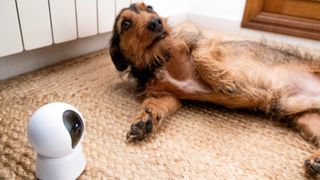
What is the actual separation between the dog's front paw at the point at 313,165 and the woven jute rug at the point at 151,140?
29mm

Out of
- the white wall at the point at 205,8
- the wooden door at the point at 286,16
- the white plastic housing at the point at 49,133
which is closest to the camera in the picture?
the white plastic housing at the point at 49,133

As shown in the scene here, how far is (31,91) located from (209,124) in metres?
0.83

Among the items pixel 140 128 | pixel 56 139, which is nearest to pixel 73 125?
pixel 56 139

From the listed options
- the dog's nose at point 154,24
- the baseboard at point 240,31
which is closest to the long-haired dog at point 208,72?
the dog's nose at point 154,24

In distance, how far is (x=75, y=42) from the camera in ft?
5.80

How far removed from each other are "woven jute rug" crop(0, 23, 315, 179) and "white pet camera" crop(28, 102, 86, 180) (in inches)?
3.6

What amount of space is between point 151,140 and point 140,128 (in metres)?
0.07

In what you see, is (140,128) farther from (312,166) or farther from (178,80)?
(312,166)

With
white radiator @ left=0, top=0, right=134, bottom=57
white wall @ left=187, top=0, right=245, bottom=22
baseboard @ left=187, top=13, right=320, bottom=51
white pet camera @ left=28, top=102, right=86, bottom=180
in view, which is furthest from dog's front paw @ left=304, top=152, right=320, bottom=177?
white wall @ left=187, top=0, right=245, bottom=22

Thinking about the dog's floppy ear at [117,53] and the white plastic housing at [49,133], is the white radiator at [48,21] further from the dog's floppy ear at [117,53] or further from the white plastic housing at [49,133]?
the white plastic housing at [49,133]

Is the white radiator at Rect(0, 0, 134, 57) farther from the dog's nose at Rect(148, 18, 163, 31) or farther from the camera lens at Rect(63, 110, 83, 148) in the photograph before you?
the camera lens at Rect(63, 110, 83, 148)

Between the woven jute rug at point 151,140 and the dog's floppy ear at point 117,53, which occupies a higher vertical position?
the dog's floppy ear at point 117,53

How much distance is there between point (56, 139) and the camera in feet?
2.21

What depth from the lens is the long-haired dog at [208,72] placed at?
1211mm
